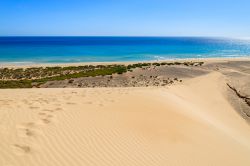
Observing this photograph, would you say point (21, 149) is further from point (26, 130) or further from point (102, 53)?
point (102, 53)

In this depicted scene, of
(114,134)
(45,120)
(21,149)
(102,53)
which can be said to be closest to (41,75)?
(45,120)

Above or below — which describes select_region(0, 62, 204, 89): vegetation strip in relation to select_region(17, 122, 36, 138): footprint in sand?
below

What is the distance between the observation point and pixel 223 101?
636 inches

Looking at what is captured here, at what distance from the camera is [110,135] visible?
298 inches

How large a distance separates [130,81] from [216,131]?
38.5 feet

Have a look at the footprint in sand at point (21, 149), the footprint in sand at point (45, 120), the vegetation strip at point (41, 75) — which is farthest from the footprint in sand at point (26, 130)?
the vegetation strip at point (41, 75)

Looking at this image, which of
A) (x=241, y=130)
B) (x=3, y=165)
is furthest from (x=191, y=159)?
(x=241, y=130)

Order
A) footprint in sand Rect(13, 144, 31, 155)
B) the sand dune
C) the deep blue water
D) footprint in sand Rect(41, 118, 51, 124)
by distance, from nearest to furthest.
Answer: footprint in sand Rect(13, 144, 31, 155)
the sand dune
footprint in sand Rect(41, 118, 51, 124)
the deep blue water

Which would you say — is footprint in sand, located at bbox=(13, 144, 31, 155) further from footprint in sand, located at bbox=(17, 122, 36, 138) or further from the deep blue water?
the deep blue water

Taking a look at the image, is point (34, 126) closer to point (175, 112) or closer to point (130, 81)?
point (175, 112)

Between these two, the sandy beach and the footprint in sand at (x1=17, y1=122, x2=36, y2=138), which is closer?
the sandy beach

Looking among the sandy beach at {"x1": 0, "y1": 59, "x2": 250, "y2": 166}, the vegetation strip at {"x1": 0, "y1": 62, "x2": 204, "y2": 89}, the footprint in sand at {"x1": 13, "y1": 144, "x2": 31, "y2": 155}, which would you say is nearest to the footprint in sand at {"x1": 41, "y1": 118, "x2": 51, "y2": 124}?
the sandy beach at {"x1": 0, "y1": 59, "x2": 250, "y2": 166}

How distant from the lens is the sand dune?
20.1ft

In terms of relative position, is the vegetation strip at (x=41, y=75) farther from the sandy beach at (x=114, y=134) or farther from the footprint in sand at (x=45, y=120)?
the footprint in sand at (x=45, y=120)
